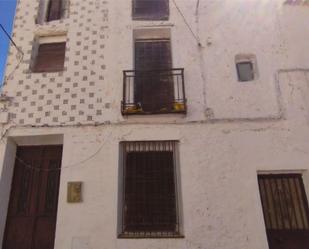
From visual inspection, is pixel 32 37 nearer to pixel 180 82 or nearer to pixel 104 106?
pixel 104 106

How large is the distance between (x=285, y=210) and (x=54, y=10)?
7.14 meters

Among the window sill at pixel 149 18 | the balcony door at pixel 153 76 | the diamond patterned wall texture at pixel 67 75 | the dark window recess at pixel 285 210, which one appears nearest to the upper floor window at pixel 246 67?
the balcony door at pixel 153 76

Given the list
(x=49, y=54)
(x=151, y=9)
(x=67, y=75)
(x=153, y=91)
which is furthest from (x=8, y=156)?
(x=151, y=9)

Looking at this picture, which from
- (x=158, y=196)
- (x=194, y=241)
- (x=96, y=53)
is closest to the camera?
(x=194, y=241)

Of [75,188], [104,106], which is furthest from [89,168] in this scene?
[104,106]

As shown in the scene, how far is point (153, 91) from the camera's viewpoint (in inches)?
275

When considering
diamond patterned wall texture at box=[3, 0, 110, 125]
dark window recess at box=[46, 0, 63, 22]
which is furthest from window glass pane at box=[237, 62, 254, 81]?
dark window recess at box=[46, 0, 63, 22]

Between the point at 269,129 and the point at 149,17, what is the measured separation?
12.9ft

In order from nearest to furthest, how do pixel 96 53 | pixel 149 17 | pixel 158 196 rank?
pixel 158 196 → pixel 96 53 → pixel 149 17

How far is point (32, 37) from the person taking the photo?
7.45m

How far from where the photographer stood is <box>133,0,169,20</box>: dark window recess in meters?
7.65

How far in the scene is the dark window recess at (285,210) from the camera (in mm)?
5801

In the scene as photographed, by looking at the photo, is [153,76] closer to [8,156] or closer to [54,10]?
[54,10]

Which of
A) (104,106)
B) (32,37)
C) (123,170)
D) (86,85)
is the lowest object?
(123,170)
